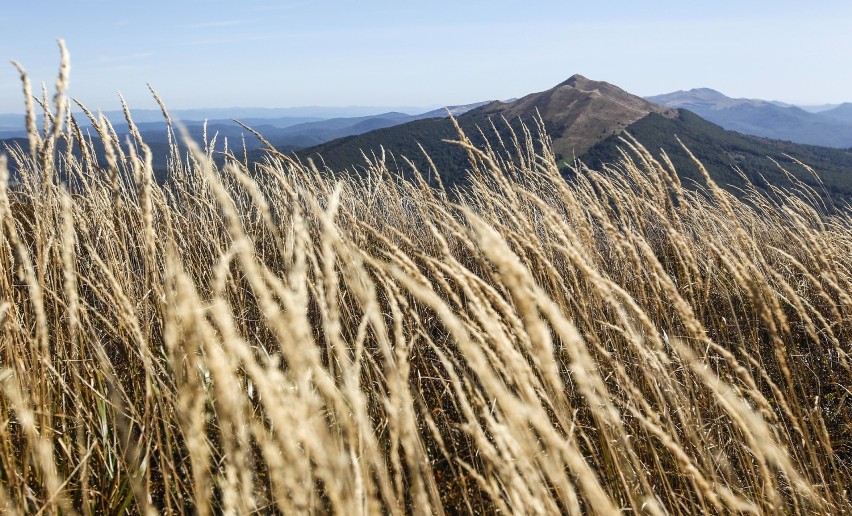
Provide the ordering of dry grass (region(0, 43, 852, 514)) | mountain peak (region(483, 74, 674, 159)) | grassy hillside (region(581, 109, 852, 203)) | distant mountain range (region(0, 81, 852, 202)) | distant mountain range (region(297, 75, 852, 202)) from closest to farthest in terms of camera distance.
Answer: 1. dry grass (region(0, 43, 852, 514))
2. grassy hillside (region(581, 109, 852, 203))
3. distant mountain range (region(0, 81, 852, 202))
4. distant mountain range (region(297, 75, 852, 202))
5. mountain peak (region(483, 74, 674, 159))

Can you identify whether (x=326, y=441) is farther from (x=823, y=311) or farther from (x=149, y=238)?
(x=823, y=311)

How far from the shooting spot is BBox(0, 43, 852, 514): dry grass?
0.65m

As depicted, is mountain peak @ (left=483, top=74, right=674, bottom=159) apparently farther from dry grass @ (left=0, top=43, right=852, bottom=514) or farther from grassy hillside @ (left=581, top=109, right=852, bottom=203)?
dry grass @ (left=0, top=43, right=852, bottom=514)

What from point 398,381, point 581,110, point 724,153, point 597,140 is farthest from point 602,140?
point 398,381

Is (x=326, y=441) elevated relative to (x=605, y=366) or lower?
elevated

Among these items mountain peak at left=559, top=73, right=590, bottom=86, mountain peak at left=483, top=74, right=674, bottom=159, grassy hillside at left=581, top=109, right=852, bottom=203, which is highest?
mountain peak at left=559, top=73, right=590, bottom=86

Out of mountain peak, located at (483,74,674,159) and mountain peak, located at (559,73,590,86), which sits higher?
mountain peak, located at (559,73,590,86)

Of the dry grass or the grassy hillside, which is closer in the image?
the dry grass

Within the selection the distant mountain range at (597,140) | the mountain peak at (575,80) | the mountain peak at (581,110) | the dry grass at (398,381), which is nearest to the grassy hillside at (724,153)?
the distant mountain range at (597,140)

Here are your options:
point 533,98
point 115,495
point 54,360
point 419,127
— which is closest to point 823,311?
point 115,495

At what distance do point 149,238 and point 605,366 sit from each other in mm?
1640

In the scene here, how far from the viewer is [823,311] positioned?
2.97 metres

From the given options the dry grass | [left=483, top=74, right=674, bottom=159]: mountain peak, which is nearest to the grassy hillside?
[left=483, top=74, right=674, bottom=159]: mountain peak

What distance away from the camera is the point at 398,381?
724 mm
